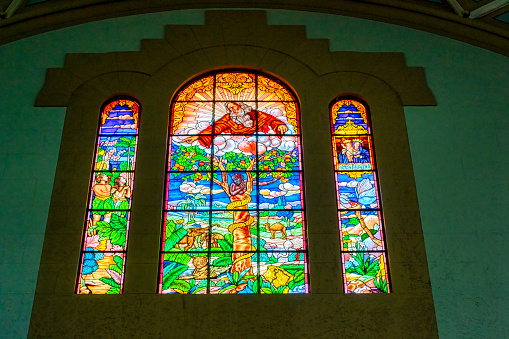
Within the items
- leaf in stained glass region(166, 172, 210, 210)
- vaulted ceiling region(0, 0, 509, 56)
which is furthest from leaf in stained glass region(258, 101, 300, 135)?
vaulted ceiling region(0, 0, 509, 56)

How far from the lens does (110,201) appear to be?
25.7 feet

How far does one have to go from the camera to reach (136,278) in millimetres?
7195

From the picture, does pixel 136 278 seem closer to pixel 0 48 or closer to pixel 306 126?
pixel 306 126

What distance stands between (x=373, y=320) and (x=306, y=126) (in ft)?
8.86

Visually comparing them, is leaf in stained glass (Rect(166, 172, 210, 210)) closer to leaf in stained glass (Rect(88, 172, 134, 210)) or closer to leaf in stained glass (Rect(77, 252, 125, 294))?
leaf in stained glass (Rect(88, 172, 134, 210))

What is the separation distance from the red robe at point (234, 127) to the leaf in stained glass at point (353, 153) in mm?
861

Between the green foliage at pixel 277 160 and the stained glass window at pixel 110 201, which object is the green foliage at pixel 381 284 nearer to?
the green foliage at pixel 277 160

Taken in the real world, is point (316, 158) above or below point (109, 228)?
above

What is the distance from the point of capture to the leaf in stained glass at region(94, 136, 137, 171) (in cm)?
809

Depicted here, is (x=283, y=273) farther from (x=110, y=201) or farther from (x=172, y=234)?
(x=110, y=201)

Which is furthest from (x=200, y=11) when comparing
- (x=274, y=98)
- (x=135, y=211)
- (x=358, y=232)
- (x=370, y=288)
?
(x=370, y=288)

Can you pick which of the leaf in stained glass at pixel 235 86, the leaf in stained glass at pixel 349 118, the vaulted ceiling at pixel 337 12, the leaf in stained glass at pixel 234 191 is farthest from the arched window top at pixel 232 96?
the vaulted ceiling at pixel 337 12

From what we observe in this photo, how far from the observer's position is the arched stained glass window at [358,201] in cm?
738

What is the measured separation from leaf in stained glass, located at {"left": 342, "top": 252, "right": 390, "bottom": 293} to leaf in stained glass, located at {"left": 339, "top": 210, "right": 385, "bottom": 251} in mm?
100
